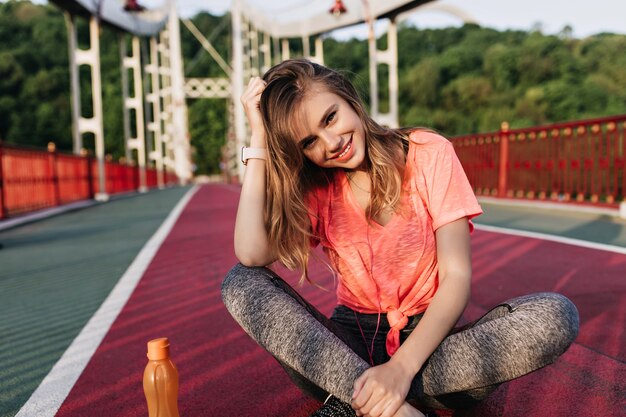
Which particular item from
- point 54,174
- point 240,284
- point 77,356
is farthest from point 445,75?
point 240,284

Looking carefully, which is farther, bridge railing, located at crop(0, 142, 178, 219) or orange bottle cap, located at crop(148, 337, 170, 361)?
bridge railing, located at crop(0, 142, 178, 219)

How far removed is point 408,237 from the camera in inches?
70.8

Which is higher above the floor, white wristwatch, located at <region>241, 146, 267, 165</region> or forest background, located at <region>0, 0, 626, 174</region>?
forest background, located at <region>0, 0, 626, 174</region>

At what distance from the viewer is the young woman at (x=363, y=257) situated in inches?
59.4

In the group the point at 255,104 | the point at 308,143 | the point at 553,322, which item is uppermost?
the point at 255,104

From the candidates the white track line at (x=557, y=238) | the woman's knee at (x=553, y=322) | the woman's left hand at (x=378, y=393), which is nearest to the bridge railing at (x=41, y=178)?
the white track line at (x=557, y=238)

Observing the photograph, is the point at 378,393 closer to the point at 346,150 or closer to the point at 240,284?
the point at 240,284

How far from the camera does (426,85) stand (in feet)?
167

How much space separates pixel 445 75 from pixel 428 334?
5283 cm

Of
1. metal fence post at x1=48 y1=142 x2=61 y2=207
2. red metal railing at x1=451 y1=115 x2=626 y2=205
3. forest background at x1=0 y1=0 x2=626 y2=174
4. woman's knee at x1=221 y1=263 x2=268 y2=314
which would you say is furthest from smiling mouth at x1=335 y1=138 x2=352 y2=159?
forest background at x1=0 y1=0 x2=626 y2=174

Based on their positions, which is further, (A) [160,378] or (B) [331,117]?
(B) [331,117]

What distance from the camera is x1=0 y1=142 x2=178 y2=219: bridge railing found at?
379 inches

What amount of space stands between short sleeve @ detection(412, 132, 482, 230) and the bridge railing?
348 inches

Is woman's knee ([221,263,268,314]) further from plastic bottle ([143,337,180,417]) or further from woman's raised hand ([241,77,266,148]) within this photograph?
woman's raised hand ([241,77,266,148])
